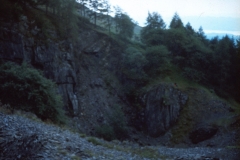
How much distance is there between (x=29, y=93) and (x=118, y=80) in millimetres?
27540

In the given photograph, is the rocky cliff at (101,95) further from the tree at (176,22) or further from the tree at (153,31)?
the tree at (176,22)

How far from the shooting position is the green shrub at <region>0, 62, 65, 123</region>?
25.8 m

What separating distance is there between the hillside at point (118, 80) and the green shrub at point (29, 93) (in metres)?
0.11

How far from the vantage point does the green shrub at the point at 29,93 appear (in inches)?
1015

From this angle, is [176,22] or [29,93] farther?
[176,22]

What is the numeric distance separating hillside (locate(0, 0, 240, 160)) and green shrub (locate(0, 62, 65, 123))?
0.11m

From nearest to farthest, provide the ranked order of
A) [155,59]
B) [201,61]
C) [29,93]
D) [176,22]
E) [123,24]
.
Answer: [29,93] → [155,59] → [201,61] → [123,24] → [176,22]

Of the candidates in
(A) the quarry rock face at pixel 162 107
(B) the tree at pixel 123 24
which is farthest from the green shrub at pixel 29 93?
(B) the tree at pixel 123 24

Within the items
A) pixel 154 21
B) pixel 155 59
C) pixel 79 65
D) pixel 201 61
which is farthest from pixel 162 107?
pixel 154 21

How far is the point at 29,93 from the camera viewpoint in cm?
2577

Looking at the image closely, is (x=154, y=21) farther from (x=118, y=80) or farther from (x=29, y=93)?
(x=29, y=93)

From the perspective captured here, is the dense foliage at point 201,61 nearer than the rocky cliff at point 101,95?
No

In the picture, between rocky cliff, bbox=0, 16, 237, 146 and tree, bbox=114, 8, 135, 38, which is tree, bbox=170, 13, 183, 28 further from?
rocky cliff, bbox=0, 16, 237, 146

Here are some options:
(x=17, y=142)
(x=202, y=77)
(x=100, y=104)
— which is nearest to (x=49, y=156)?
(x=17, y=142)
